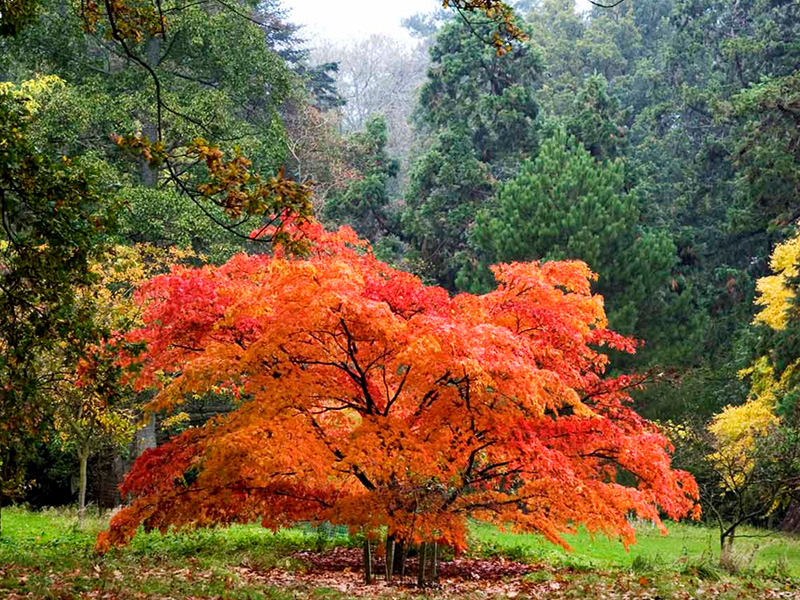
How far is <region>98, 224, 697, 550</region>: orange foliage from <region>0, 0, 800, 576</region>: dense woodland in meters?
0.06

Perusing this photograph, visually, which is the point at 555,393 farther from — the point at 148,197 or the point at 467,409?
→ the point at 148,197

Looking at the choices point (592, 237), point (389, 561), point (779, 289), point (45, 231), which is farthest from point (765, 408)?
point (45, 231)

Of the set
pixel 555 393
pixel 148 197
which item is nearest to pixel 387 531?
pixel 555 393

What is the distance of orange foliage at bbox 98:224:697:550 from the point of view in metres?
8.92

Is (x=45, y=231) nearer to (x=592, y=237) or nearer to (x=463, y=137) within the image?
(x=592, y=237)

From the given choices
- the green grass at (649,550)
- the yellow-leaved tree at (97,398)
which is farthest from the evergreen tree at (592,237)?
the yellow-leaved tree at (97,398)

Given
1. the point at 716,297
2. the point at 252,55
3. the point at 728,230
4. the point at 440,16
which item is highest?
the point at 440,16

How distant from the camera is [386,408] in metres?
9.95

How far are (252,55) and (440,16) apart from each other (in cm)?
3815

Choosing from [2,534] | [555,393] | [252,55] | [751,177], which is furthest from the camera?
[751,177]

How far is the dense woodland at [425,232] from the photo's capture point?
6965 mm

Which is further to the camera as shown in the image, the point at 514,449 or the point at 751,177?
the point at 751,177

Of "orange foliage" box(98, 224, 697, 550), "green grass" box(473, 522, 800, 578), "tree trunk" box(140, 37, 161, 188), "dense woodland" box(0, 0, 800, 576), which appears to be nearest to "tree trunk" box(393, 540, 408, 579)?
"orange foliage" box(98, 224, 697, 550)

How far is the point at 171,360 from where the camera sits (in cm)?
1057
